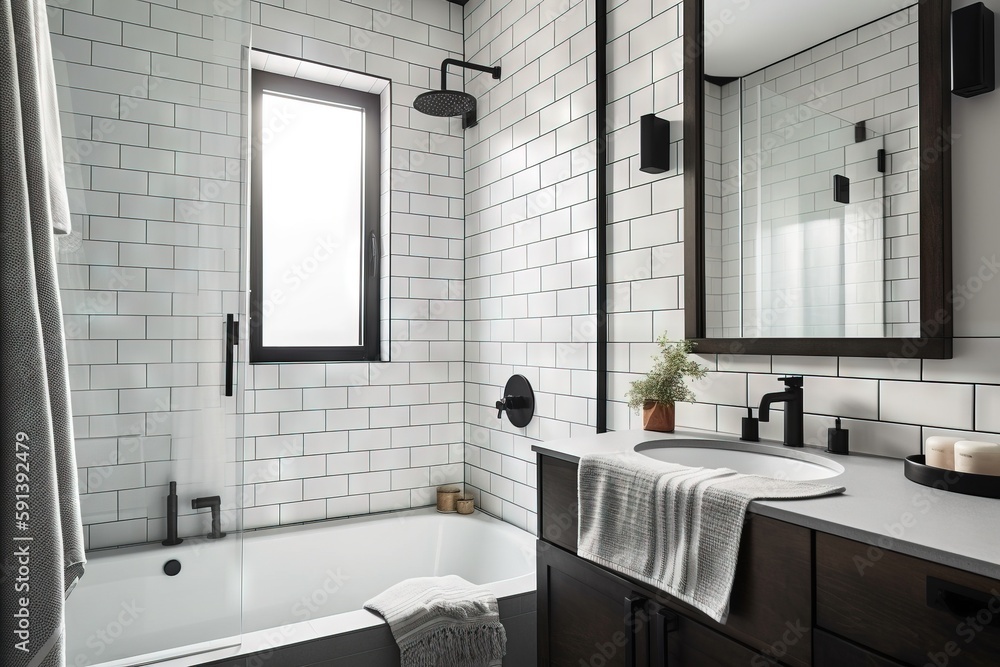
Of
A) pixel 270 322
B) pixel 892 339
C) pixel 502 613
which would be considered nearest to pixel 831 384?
pixel 892 339

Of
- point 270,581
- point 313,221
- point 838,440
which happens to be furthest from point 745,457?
point 313,221

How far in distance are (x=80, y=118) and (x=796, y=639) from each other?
1776 millimetres

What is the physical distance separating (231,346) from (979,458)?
66.4 inches

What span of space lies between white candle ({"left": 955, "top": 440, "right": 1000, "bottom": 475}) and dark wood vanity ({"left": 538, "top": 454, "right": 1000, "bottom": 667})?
310 millimetres

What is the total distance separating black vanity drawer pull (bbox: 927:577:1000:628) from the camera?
0.73 m

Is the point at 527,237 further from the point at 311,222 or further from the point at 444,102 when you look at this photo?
the point at 311,222

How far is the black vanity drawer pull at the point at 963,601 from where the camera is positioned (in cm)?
73

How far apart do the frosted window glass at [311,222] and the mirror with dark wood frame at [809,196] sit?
1695 millimetres

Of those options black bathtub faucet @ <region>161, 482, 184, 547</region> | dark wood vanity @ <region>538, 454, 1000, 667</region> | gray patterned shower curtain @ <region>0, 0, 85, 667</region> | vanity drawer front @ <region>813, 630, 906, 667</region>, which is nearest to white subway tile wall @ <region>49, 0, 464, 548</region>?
black bathtub faucet @ <region>161, 482, 184, 547</region>

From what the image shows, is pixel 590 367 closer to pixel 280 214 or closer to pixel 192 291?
pixel 192 291

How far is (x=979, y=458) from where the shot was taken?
1.01 meters

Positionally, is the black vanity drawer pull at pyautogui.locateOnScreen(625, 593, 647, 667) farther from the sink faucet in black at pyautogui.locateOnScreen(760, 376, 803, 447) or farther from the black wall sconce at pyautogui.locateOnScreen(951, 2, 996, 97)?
the black wall sconce at pyautogui.locateOnScreen(951, 2, 996, 97)

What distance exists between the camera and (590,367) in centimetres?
222

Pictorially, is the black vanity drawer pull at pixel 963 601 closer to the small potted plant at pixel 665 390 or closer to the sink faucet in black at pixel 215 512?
the small potted plant at pixel 665 390
